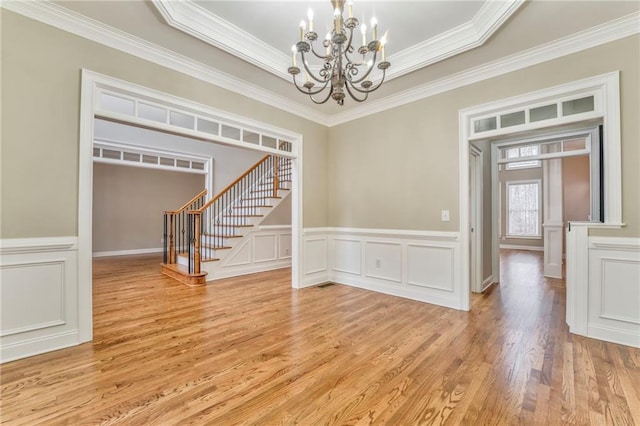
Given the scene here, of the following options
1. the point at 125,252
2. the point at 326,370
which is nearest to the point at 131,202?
the point at 125,252

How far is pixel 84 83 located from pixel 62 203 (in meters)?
1.07

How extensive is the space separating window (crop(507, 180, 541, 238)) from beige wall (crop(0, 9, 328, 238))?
34.5 ft

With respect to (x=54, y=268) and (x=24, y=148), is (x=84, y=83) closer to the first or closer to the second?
(x=24, y=148)

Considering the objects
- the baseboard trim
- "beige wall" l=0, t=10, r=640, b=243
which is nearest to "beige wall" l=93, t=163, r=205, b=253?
"beige wall" l=0, t=10, r=640, b=243

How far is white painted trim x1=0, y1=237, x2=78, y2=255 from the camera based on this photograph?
7.10 feet

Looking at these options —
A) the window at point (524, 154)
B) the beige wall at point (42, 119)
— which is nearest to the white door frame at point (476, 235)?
the beige wall at point (42, 119)

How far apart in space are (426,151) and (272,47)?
2.27 metres

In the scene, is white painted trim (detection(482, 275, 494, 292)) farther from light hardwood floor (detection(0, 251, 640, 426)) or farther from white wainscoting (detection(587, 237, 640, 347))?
white wainscoting (detection(587, 237, 640, 347))

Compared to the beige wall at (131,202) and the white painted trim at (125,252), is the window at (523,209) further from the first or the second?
the white painted trim at (125,252)

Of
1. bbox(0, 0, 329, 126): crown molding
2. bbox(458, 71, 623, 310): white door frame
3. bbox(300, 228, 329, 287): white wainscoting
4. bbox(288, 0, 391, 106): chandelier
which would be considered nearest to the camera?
bbox(288, 0, 391, 106): chandelier

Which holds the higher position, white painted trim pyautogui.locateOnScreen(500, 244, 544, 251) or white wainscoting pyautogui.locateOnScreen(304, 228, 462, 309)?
white wainscoting pyautogui.locateOnScreen(304, 228, 462, 309)

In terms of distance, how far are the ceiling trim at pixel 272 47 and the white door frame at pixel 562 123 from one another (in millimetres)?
791

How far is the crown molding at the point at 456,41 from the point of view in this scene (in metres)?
2.41

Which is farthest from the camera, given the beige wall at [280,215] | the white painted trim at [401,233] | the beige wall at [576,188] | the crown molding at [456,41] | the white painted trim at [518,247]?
the white painted trim at [518,247]
